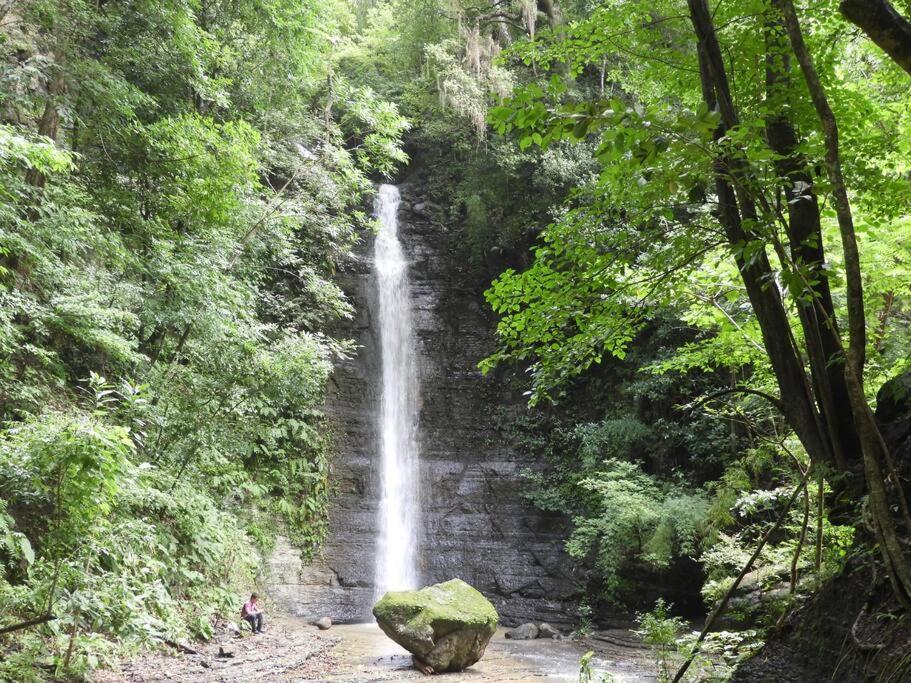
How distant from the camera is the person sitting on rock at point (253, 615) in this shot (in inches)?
399

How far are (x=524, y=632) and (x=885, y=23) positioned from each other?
37.8ft

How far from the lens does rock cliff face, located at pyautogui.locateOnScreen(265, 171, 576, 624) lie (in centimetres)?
1330

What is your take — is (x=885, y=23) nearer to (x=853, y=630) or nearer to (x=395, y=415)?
(x=853, y=630)

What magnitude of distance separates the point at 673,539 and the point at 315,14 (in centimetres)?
1113

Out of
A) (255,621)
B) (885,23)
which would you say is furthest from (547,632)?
(885,23)

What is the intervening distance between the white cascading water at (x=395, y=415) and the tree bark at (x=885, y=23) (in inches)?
526

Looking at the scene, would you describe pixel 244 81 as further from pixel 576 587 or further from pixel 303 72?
pixel 576 587

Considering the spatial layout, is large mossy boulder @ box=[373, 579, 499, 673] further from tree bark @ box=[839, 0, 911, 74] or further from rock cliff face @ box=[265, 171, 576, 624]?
tree bark @ box=[839, 0, 911, 74]

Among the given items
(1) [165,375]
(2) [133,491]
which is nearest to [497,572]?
(1) [165,375]

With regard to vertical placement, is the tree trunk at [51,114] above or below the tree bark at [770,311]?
above

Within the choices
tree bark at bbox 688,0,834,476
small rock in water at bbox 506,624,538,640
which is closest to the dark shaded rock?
tree bark at bbox 688,0,834,476

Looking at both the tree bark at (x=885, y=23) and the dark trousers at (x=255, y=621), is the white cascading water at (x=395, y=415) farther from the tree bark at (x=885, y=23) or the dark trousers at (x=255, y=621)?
the tree bark at (x=885, y=23)

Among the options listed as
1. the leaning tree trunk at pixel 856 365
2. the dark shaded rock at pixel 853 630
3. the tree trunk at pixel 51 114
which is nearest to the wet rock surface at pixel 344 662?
the dark shaded rock at pixel 853 630

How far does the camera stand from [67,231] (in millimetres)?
7105
